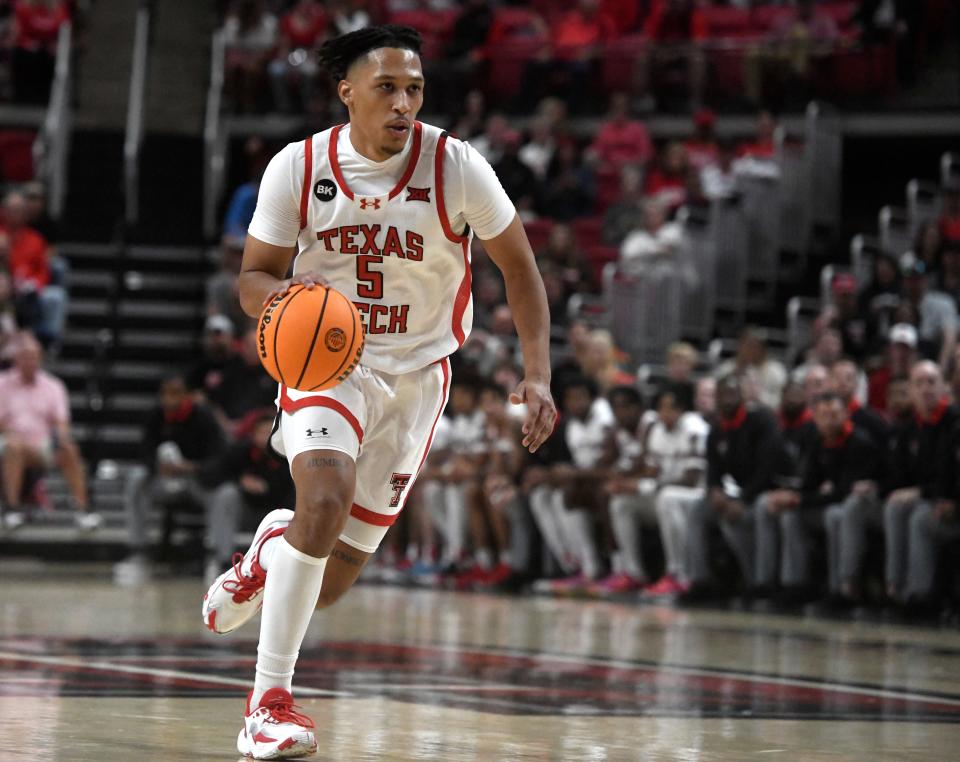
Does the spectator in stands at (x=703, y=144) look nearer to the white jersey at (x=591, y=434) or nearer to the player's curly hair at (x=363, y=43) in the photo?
the white jersey at (x=591, y=434)

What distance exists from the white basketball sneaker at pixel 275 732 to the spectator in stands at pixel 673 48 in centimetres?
1600

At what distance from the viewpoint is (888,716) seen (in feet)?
21.7

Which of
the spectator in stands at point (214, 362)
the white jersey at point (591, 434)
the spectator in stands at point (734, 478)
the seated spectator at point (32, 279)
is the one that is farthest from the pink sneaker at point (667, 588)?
the seated spectator at point (32, 279)

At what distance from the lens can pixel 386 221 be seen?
585cm

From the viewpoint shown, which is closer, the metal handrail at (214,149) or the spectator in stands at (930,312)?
the spectator in stands at (930,312)

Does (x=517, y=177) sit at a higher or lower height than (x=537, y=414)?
higher

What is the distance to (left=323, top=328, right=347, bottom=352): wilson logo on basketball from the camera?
5332 millimetres

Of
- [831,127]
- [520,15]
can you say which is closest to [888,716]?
[831,127]

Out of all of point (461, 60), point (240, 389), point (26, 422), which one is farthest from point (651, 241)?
point (26, 422)

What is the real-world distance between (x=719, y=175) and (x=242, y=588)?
13291 millimetres

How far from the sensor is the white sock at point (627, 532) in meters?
14.5

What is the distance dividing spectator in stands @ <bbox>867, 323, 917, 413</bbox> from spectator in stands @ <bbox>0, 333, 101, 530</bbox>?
24.2 feet

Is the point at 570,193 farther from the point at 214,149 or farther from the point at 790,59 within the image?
the point at 214,149

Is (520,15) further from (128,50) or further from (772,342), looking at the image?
(772,342)
